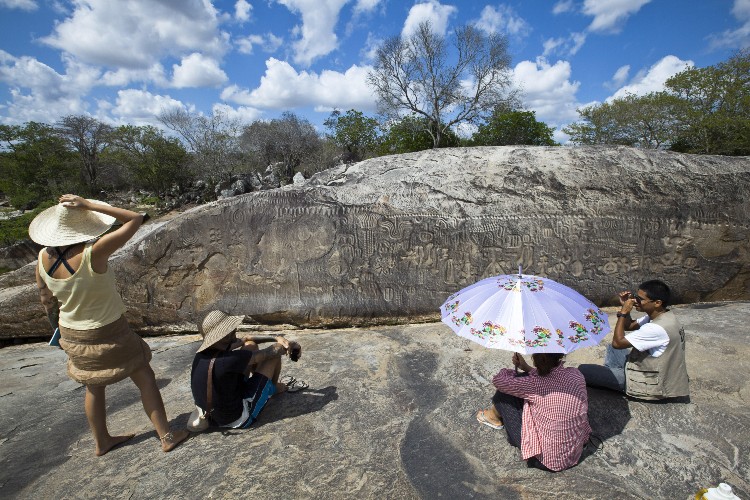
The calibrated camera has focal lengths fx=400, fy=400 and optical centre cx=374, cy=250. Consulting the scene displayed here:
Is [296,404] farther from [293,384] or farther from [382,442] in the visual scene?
[382,442]

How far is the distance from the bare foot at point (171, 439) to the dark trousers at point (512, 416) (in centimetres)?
187

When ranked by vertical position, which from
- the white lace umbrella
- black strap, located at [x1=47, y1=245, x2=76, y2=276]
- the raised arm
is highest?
the raised arm

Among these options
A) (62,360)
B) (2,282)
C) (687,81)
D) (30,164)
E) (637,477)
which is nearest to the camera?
(637,477)

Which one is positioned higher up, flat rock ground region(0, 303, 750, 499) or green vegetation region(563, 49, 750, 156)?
green vegetation region(563, 49, 750, 156)

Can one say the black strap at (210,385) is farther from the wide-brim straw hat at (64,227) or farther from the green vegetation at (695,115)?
the green vegetation at (695,115)

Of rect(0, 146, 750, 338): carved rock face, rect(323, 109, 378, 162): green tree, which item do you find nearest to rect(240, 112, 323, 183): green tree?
rect(323, 109, 378, 162): green tree

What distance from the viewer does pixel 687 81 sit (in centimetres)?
1870

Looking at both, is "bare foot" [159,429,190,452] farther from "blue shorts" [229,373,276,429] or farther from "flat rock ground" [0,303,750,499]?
"blue shorts" [229,373,276,429]

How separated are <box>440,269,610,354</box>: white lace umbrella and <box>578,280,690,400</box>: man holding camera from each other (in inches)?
16.0

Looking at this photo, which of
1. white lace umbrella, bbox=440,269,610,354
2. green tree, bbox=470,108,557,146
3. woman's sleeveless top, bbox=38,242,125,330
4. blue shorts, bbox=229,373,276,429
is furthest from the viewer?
green tree, bbox=470,108,557,146

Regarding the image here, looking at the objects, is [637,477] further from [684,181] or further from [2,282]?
[2,282]

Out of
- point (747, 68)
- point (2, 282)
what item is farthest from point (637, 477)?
point (747, 68)

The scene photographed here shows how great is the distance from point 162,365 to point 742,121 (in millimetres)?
21554

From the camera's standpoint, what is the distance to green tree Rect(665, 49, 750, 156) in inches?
648
